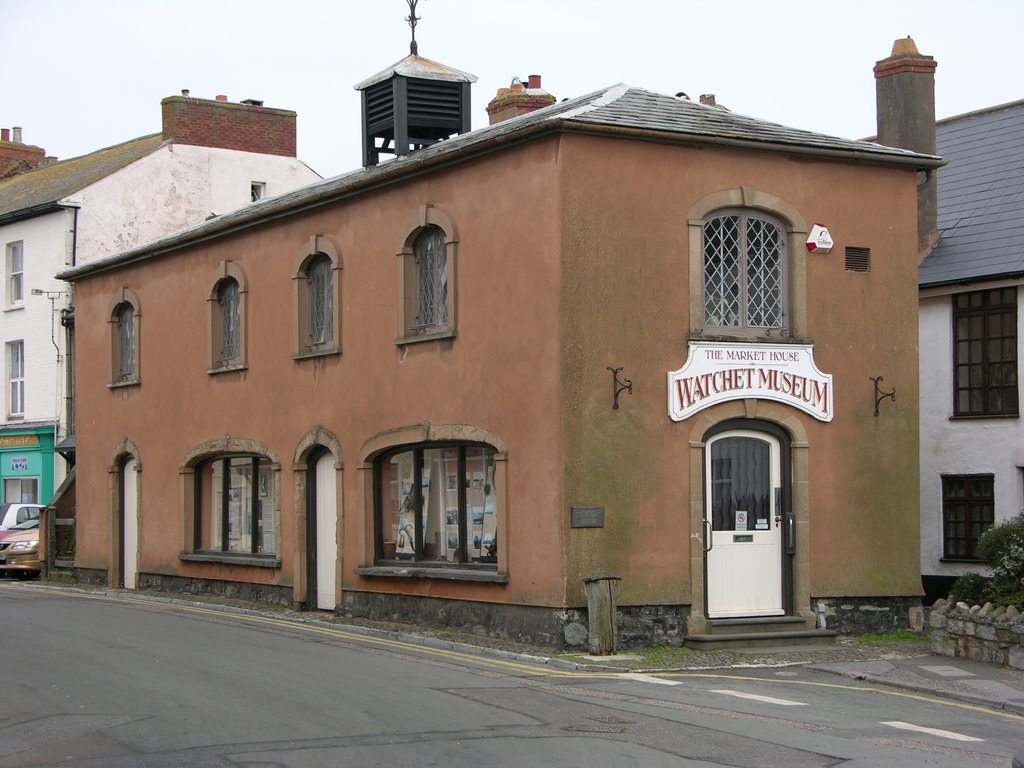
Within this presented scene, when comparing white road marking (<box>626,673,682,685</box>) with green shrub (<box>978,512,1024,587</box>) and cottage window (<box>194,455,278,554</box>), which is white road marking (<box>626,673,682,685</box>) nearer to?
green shrub (<box>978,512,1024,587</box>)

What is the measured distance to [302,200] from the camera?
70.3ft

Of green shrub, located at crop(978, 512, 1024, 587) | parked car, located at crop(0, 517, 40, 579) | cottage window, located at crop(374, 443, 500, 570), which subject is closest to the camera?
green shrub, located at crop(978, 512, 1024, 587)

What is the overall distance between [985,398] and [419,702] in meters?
13.1

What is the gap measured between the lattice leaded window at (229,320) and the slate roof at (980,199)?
1123 cm

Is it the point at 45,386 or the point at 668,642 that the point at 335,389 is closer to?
the point at 668,642

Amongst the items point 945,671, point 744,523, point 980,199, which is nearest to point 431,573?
point 744,523

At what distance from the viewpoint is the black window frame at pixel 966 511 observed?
22.2 metres

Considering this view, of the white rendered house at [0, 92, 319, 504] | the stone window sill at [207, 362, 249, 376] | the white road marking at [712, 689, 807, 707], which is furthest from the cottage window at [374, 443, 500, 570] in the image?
the white rendered house at [0, 92, 319, 504]

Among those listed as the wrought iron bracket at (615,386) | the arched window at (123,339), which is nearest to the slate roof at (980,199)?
the wrought iron bracket at (615,386)

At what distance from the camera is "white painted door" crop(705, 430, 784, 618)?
17.5 metres

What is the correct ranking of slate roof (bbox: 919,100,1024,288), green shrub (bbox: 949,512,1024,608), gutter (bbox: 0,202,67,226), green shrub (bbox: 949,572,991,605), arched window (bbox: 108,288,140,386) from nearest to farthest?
green shrub (bbox: 949,512,1024,608), green shrub (bbox: 949,572,991,605), slate roof (bbox: 919,100,1024,288), arched window (bbox: 108,288,140,386), gutter (bbox: 0,202,67,226)

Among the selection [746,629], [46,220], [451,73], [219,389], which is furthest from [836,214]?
[46,220]

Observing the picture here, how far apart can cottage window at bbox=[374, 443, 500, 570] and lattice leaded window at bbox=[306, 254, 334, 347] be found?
2560 mm

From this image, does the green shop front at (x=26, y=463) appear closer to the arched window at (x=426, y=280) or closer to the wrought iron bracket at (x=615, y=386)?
the arched window at (x=426, y=280)
